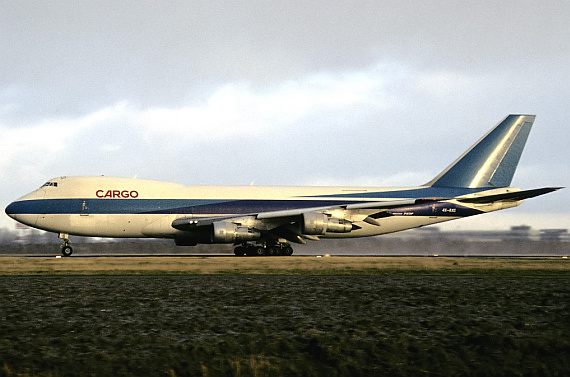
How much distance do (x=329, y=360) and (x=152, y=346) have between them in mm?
3206

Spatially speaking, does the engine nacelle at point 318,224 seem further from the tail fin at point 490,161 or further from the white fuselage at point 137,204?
the tail fin at point 490,161

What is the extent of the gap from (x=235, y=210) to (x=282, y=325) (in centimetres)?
2547

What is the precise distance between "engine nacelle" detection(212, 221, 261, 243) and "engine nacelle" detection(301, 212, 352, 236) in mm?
2898

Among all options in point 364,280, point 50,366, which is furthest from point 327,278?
point 50,366

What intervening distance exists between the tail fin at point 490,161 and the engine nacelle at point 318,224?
9.28 metres

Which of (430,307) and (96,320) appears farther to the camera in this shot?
(430,307)

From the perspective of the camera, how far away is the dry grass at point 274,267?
2727 cm

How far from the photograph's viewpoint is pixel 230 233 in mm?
36875

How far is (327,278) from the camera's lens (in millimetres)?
25109

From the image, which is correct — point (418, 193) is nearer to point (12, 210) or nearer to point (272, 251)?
point (272, 251)

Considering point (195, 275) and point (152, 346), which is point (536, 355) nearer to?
point (152, 346)

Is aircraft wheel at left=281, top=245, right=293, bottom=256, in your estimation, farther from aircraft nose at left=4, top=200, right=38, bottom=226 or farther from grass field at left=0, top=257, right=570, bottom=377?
aircraft nose at left=4, top=200, right=38, bottom=226

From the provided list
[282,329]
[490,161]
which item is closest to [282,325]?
[282,329]

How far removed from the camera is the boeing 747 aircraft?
3778 cm
